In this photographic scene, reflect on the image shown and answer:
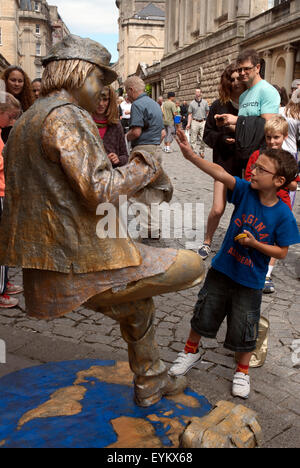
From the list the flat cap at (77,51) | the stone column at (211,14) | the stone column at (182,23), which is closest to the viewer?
the flat cap at (77,51)

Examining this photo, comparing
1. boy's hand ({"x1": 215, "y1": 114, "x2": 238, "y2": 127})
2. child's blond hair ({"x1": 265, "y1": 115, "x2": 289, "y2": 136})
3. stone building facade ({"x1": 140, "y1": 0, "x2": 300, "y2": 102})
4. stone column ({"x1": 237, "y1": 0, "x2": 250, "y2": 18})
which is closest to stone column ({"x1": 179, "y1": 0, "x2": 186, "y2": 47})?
stone building facade ({"x1": 140, "y1": 0, "x2": 300, "y2": 102})

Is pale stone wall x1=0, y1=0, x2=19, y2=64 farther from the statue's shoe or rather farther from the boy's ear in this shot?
the statue's shoe

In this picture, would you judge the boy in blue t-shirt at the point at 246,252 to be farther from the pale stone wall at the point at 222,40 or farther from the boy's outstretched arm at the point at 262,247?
the pale stone wall at the point at 222,40

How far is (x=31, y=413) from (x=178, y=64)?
123 feet

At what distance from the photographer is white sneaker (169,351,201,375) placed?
3.04 metres

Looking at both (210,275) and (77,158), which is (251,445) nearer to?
(210,275)

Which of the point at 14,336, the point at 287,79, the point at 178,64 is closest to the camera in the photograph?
the point at 14,336

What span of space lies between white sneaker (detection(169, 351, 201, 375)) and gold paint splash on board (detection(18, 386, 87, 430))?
62 centimetres

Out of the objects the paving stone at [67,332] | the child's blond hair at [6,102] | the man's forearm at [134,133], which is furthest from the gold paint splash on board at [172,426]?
the man's forearm at [134,133]

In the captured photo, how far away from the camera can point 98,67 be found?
2.04 m

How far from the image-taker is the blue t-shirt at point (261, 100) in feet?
14.6

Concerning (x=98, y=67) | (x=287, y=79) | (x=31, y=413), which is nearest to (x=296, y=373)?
(x=31, y=413)

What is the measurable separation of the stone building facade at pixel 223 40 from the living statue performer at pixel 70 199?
19.8 meters
